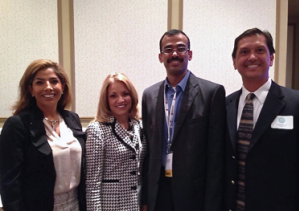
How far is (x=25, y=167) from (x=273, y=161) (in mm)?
1502

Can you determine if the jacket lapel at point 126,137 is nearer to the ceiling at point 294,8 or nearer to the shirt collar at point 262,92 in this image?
the shirt collar at point 262,92

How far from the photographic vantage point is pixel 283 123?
1262mm

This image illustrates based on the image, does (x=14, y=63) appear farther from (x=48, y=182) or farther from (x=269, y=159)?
(x=269, y=159)

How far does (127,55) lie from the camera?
9.27 ft

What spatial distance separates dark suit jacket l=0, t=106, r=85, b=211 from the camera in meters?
1.32

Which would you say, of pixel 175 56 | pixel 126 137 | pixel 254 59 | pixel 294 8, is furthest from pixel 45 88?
pixel 294 8

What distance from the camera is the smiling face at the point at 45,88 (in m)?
1.46

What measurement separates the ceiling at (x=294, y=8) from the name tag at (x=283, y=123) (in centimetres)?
317

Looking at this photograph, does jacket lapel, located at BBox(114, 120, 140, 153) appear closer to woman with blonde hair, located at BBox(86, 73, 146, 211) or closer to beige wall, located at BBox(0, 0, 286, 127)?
woman with blonde hair, located at BBox(86, 73, 146, 211)

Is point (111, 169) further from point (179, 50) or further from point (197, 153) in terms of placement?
point (179, 50)

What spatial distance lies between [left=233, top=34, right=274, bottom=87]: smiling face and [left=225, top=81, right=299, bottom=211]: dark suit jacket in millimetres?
145

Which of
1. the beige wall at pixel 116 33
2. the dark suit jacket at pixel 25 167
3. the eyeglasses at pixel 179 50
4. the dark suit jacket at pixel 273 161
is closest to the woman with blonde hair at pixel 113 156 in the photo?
the dark suit jacket at pixel 25 167

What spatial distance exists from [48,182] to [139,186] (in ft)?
2.02

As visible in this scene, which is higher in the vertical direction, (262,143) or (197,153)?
(262,143)
